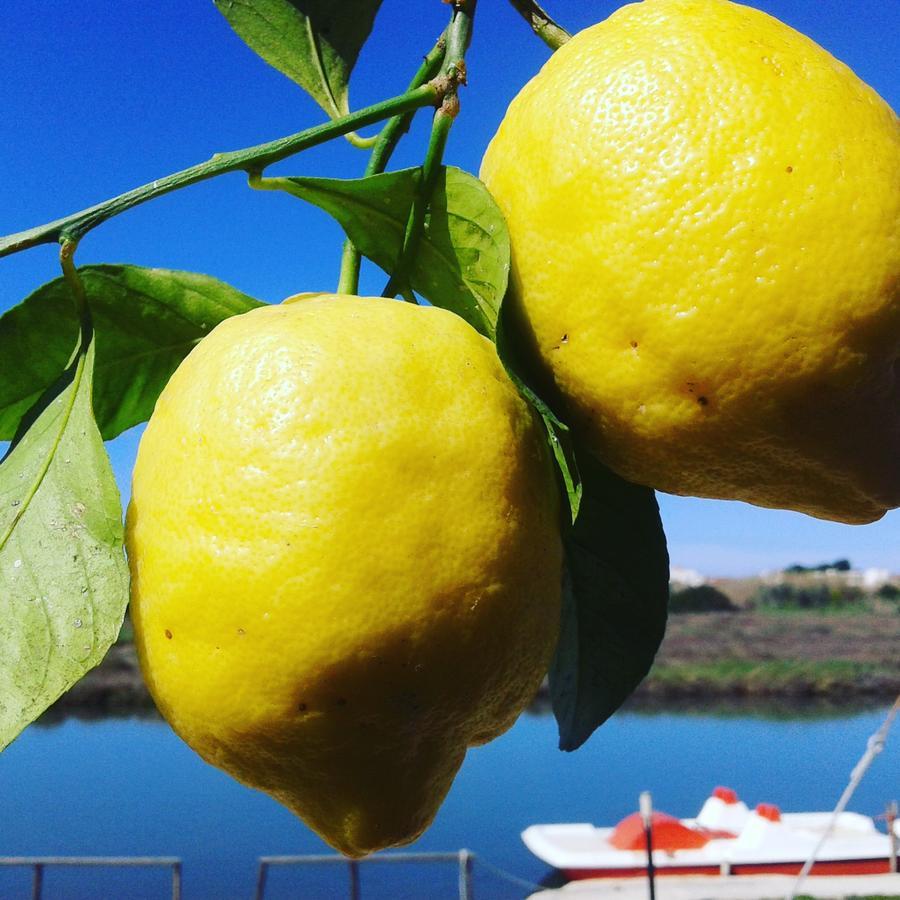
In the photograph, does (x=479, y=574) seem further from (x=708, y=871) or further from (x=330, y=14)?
(x=708, y=871)

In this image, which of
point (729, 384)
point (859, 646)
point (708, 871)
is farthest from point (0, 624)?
point (859, 646)

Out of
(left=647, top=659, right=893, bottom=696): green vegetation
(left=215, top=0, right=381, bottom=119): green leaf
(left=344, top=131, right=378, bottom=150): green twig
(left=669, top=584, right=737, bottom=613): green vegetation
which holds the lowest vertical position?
(left=344, top=131, right=378, bottom=150): green twig

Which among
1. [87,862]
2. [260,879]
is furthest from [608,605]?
[260,879]

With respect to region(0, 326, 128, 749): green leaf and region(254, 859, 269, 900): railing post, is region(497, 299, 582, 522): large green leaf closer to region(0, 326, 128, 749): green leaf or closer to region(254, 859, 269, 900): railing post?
region(0, 326, 128, 749): green leaf

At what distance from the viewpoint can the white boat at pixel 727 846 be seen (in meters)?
12.5

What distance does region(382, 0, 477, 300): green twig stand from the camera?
17.3 inches

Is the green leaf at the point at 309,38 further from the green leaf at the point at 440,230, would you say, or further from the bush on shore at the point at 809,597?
the bush on shore at the point at 809,597

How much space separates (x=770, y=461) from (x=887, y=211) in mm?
113

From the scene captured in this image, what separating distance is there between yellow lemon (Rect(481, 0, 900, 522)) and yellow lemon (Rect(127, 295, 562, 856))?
2.1 inches

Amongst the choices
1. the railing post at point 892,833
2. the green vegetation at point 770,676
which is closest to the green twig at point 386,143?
the railing post at point 892,833

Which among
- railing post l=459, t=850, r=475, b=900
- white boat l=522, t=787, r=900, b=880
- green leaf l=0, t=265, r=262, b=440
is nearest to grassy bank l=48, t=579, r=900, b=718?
white boat l=522, t=787, r=900, b=880

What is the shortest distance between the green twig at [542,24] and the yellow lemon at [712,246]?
8cm

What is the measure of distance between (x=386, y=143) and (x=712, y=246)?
Answer: 0.18 metres

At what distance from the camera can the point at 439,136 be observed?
44 centimetres
